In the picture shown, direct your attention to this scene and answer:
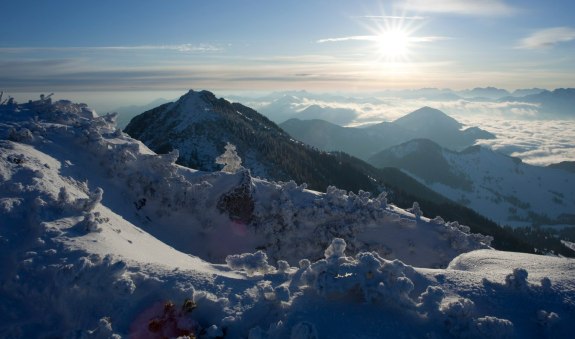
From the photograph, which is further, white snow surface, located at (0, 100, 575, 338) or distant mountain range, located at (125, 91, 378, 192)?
distant mountain range, located at (125, 91, 378, 192)

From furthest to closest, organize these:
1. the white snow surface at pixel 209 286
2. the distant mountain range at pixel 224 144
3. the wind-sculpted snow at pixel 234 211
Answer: the distant mountain range at pixel 224 144, the wind-sculpted snow at pixel 234 211, the white snow surface at pixel 209 286

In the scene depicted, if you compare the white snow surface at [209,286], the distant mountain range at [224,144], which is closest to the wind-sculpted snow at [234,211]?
the white snow surface at [209,286]

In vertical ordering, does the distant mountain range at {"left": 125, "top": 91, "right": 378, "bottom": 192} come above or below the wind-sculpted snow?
below

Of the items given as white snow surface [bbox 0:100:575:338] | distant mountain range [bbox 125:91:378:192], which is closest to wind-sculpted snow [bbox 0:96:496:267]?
white snow surface [bbox 0:100:575:338]

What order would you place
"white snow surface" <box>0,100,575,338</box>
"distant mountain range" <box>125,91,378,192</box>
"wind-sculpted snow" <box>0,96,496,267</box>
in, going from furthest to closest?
"distant mountain range" <box>125,91,378,192</box>
"wind-sculpted snow" <box>0,96,496,267</box>
"white snow surface" <box>0,100,575,338</box>

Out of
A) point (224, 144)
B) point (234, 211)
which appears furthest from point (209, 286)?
point (224, 144)

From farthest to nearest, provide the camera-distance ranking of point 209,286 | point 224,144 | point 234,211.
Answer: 1. point 224,144
2. point 234,211
3. point 209,286

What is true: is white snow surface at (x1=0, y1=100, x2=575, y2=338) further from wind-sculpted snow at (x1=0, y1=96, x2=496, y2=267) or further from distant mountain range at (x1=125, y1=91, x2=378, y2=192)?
distant mountain range at (x1=125, y1=91, x2=378, y2=192)

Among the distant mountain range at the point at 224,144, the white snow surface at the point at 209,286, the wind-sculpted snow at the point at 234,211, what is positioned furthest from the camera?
the distant mountain range at the point at 224,144

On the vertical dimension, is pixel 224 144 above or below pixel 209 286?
below

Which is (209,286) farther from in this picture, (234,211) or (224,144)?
(224,144)

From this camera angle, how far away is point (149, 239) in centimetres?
2566

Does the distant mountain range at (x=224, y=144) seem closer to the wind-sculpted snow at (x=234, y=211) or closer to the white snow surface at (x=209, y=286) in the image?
the wind-sculpted snow at (x=234, y=211)

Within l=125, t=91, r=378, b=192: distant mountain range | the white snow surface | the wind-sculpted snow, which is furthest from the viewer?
l=125, t=91, r=378, b=192: distant mountain range
